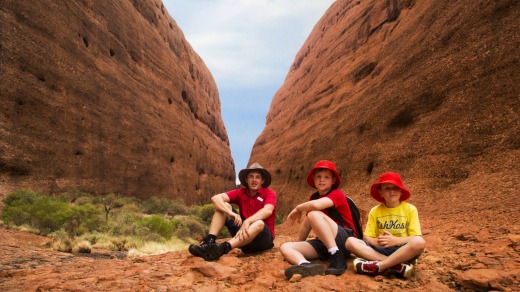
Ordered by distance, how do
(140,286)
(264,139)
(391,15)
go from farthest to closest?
(264,139), (391,15), (140,286)

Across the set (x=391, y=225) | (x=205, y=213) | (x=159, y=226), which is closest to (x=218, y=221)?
(x=391, y=225)

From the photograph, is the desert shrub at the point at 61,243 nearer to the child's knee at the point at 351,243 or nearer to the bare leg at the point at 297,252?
the bare leg at the point at 297,252

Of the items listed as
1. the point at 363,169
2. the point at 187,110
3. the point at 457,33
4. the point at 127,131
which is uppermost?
the point at 187,110

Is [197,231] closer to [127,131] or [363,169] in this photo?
[363,169]

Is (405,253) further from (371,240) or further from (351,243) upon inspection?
(351,243)

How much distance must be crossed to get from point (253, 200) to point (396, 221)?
1.75 m

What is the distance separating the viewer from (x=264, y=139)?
35.5 m

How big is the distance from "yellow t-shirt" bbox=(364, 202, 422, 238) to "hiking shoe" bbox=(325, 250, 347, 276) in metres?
0.40

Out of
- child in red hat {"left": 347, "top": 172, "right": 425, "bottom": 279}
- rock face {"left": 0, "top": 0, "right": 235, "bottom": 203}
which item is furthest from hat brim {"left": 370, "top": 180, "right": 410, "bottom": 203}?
rock face {"left": 0, "top": 0, "right": 235, "bottom": 203}

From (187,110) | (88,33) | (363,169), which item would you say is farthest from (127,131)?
(363,169)

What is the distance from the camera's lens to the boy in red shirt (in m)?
3.76

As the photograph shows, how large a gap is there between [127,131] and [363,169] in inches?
536

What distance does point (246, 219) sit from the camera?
3961mm

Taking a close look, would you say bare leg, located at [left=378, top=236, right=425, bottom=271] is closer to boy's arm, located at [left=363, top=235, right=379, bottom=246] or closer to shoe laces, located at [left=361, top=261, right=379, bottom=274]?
shoe laces, located at [left=361, top=261, right=379, bottom=274]
